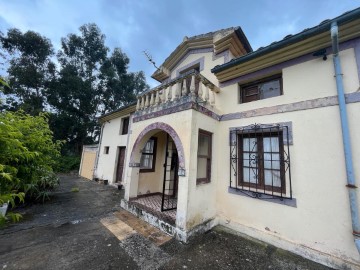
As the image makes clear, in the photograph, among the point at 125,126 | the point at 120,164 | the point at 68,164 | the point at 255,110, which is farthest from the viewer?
the point at 68,164

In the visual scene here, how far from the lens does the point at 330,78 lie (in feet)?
10.6

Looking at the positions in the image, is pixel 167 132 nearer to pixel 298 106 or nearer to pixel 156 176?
pixel 156 176

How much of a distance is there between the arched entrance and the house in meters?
0.07

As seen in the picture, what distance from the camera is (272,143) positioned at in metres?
3.84

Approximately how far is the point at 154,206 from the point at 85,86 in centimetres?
1824

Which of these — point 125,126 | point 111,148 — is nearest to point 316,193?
point 125,126

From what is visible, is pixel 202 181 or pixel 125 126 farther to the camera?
pixel 125 126

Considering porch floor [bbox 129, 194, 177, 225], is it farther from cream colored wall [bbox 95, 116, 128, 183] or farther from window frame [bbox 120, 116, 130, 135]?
window frame [bbox 120, 116, 130, 135]

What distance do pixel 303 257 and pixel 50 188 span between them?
916 centimetres

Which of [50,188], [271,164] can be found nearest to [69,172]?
[50,188]

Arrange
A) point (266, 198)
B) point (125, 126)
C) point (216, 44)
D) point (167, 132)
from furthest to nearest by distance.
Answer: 1. point (125, 126)
2. point (216, 44)
3. point (167, 132)
4. point (266, 198)

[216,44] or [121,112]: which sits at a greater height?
[216,44]

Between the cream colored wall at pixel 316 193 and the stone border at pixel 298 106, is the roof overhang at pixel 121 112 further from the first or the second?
the cream colored wall at pixel 316 193

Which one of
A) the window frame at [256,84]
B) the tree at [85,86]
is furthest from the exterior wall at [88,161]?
the window frame at [256,84]
